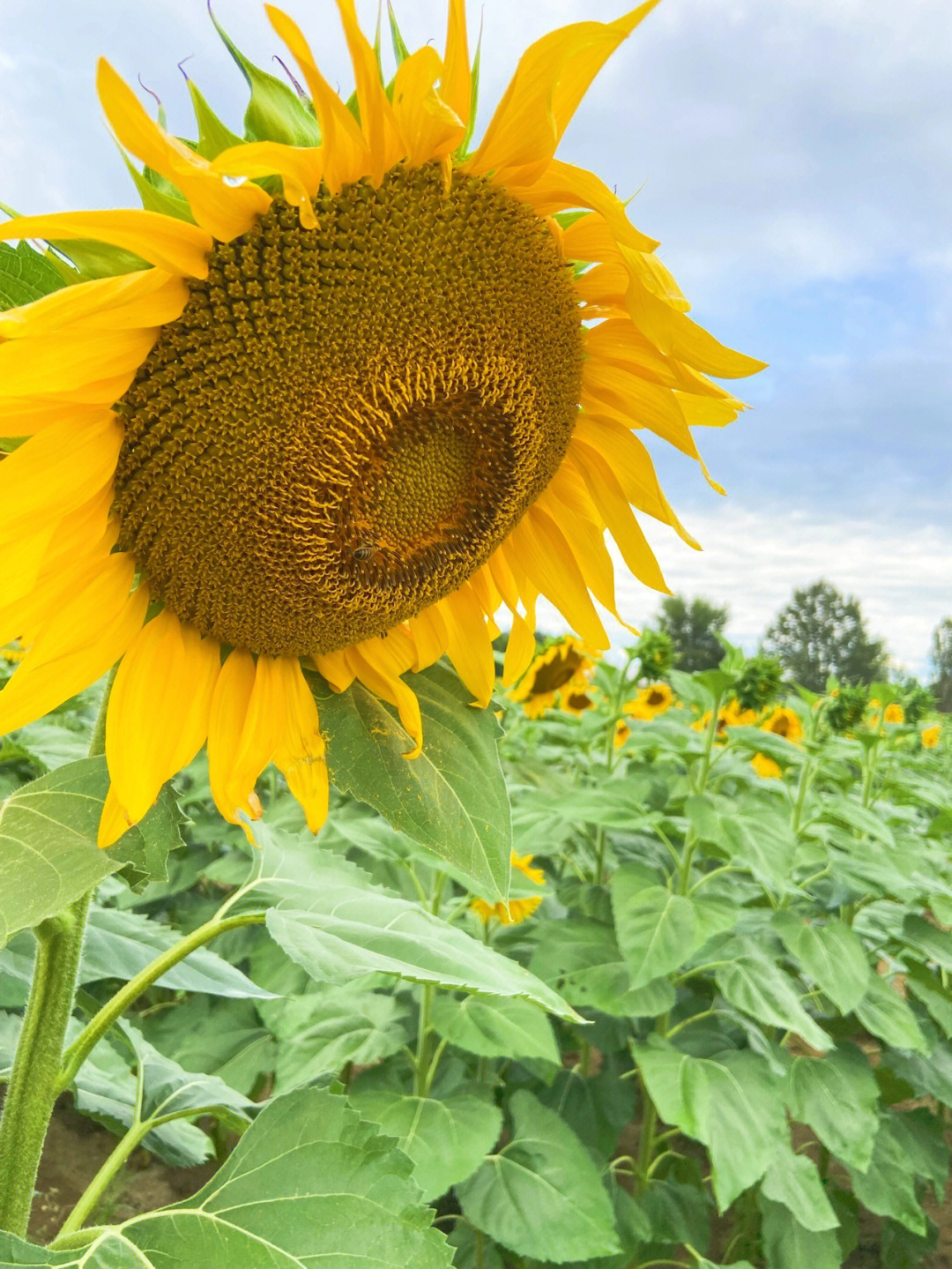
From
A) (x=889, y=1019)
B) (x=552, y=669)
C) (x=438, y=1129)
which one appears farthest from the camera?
(x=552, y=669)

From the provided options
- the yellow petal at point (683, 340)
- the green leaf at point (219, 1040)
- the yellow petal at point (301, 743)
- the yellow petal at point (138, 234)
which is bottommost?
the green leaf at point (219, 1040)

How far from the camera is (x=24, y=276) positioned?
2.33 ft

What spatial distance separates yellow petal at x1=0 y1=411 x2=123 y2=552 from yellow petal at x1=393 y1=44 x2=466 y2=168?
0.30 m

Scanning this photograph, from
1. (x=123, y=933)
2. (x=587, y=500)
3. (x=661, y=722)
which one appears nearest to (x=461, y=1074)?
(x=661, y=722)

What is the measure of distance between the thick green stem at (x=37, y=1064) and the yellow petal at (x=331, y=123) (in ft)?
2.25

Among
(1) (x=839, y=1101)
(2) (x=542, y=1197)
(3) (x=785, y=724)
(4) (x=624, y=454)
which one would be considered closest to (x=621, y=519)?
(4) (x=624, y=454)

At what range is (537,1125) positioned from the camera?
2.80m

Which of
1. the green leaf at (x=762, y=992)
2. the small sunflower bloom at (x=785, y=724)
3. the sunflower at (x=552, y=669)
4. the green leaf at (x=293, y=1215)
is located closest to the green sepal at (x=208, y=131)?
the green leaf at (x=293, y=1215)

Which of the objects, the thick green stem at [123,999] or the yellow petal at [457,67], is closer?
the yellow petal at [457,67]

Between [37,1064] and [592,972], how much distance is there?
6.89 ft

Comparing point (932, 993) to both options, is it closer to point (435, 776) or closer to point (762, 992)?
point (762, 992)

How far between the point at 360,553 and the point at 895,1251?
3.71 metres

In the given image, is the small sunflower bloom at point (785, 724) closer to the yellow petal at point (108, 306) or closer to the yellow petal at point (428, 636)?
the yellow petal at point (428, 636)

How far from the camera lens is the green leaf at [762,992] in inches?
106
